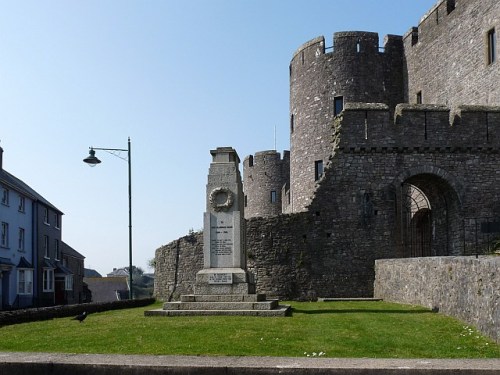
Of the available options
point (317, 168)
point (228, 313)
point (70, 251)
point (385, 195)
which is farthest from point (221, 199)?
point (70, 251)

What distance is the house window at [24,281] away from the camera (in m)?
42.9

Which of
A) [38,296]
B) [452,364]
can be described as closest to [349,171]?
[452,364]

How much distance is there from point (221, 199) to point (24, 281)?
3055cm

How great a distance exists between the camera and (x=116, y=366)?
7598mm

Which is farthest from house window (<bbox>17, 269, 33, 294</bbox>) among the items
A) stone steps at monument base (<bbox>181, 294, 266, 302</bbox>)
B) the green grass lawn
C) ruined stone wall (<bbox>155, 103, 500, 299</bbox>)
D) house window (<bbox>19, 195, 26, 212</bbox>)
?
stone steps at monument base (<bbox>181, 294, 266, 302</bbox>)

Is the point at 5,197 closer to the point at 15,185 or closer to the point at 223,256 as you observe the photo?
the point at 15,185

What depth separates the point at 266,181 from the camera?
165 feet

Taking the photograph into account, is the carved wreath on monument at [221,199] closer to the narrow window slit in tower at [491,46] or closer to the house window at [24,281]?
the narrow window slit in tower at [491,46]

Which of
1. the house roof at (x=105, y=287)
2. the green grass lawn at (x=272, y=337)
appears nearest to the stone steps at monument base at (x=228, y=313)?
the green grass lawn at (x=272, y=337)

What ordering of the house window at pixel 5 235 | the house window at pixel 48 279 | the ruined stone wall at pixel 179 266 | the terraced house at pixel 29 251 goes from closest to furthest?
1. the ruined stone wall at pixel 179 266
2. the house window at pixel 5 235
3. the terraced house at pixel 29 251
4. the house window at pixel 48 279

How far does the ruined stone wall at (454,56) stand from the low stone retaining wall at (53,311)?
53.0 feet

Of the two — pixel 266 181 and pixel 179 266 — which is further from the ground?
pixel 266 181

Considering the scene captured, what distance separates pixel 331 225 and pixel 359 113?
433 centimetres

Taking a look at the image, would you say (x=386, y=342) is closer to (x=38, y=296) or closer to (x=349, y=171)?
(x=349, y=171)
